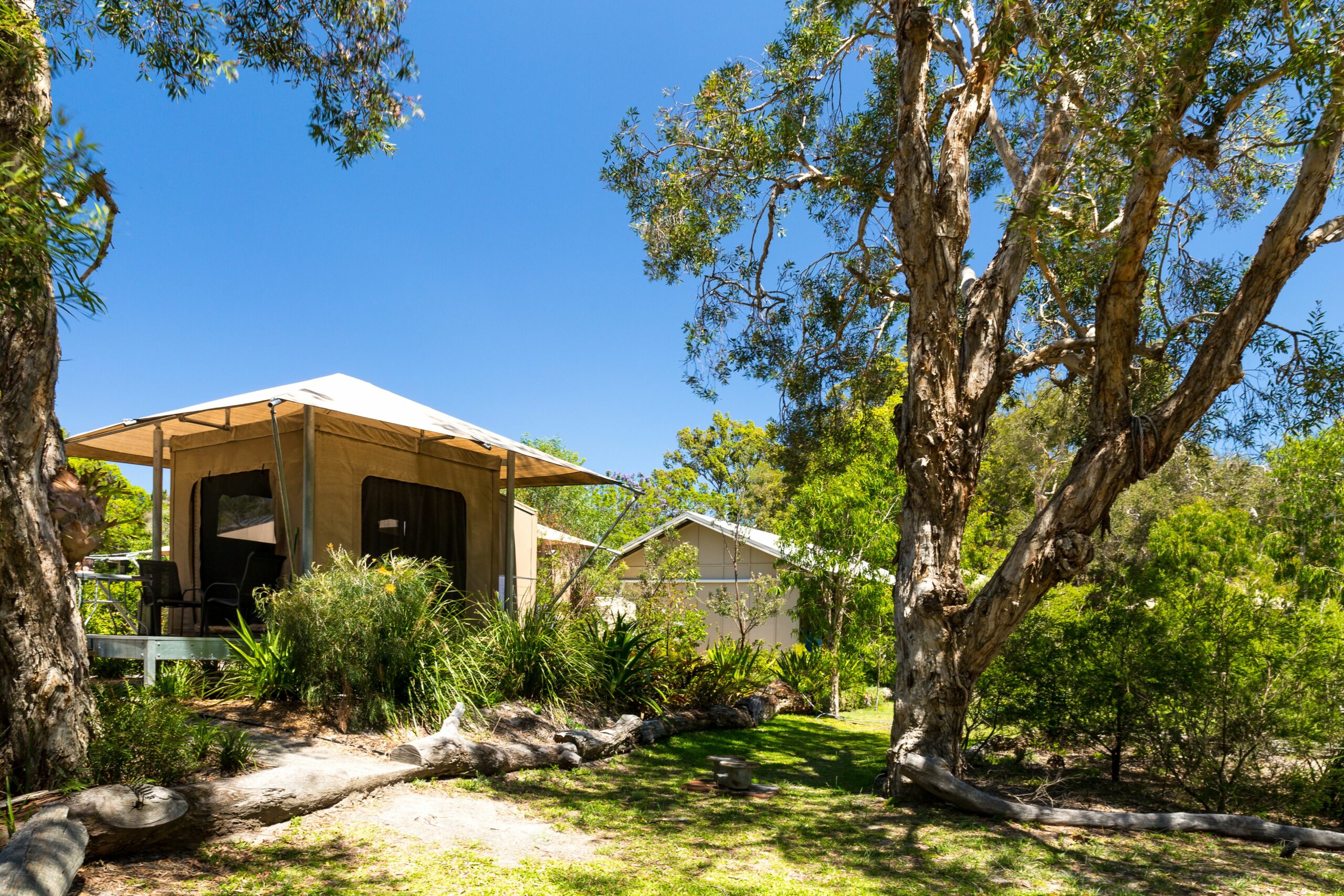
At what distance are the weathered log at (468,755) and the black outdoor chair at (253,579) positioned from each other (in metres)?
2.62

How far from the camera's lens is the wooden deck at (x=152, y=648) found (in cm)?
692

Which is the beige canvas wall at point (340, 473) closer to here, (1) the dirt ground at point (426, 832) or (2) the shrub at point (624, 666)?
(2) the shrub at point (624, 666)

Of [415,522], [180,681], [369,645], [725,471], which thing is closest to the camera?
[369,645]

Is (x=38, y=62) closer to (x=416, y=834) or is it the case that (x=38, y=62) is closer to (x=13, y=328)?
(x=13, y=328)

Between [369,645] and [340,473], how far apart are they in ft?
10.4

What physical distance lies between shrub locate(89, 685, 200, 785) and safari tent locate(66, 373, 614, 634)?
3325mm

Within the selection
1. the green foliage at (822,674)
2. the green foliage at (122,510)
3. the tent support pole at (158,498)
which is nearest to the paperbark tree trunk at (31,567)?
the tent support pole at (158,498)

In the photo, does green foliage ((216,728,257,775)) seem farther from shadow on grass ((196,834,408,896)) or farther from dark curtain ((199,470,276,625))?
dark curtain ((199,470,276,625))

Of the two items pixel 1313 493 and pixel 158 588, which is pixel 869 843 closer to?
pixel 158 588

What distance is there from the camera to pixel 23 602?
3.95 m

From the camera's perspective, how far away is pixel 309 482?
816cm

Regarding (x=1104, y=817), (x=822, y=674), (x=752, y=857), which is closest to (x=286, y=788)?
(x=752, y=857)

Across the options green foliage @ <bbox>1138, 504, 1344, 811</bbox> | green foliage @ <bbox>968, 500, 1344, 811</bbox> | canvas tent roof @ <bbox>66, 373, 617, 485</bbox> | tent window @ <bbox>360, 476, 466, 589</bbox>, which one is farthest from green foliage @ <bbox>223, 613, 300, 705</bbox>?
green foliage @ <bbox>1138, 504, 1344, 811</bbox>

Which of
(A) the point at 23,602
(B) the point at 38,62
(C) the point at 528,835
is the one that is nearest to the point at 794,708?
(C) the point at 528,835
